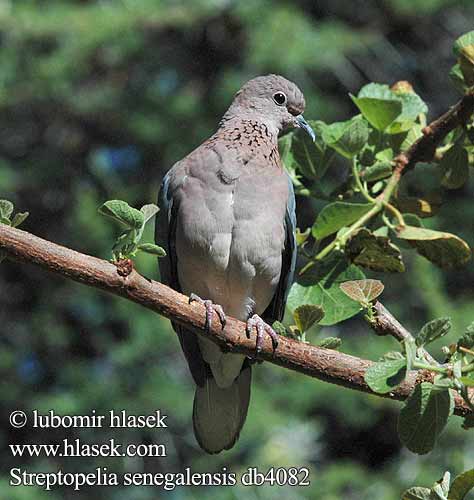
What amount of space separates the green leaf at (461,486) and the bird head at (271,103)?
151 cm

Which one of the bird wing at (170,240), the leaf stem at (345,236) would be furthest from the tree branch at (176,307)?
the bird wing at (170,240)

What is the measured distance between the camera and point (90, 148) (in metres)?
6.10

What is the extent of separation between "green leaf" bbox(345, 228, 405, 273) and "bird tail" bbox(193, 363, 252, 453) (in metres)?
0.76

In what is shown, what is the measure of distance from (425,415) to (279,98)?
158cm

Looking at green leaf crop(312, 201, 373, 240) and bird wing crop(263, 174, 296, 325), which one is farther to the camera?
bird wing crop(263, 174, 296, 325)

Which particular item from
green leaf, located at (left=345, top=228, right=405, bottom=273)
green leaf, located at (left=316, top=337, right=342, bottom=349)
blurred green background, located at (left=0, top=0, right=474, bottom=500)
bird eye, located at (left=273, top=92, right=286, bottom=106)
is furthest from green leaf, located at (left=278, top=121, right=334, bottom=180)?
blurred green background, located at (left=0, top=0, right=474, bottom=500)

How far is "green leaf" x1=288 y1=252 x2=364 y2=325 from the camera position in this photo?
5.99 feet

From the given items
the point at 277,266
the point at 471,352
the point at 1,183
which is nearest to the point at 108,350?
the point at 1,183

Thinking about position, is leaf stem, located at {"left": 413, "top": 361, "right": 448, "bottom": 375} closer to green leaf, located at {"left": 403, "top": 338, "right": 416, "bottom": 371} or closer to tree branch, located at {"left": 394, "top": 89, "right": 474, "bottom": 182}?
green leaf, located at {"left": 403, "top": 338, "right": 416, "bottom": 371}

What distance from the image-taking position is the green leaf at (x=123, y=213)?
60.7 inches

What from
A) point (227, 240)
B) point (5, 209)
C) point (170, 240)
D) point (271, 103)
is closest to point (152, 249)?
point (5, 209)

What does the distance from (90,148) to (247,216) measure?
12.4 ft

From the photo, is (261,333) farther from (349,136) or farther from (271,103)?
(271,103)

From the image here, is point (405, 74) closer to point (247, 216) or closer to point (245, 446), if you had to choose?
point (245, 446)
